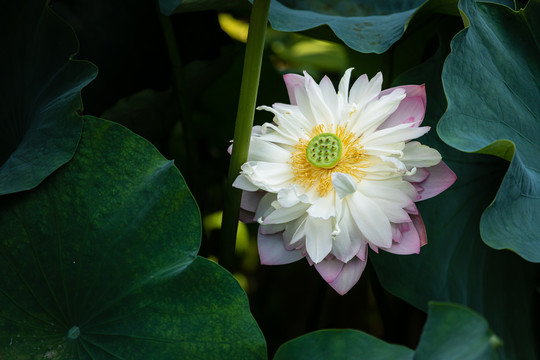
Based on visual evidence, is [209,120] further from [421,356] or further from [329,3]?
[421,356]

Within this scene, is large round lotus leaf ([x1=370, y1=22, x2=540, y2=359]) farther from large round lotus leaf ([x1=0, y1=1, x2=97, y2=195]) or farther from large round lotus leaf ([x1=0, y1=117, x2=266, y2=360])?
large round lotus leaf ([x1=0, y1=1, x2=97, y2=195])

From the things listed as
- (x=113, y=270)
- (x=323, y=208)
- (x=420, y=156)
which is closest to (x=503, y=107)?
(x=420, y=156)

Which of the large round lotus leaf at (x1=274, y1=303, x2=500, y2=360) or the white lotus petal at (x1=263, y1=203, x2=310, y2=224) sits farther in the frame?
the white lotus petal at (x1=263, y1=203, x2=310, y2=224)

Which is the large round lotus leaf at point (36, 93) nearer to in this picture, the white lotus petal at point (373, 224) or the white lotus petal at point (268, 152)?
the white lotus petal at point (268, 152)

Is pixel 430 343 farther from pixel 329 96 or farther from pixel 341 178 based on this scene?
pixel 329 96

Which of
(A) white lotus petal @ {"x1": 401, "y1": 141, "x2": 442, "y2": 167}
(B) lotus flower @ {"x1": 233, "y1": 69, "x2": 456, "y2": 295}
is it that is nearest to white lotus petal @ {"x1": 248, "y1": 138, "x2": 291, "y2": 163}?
(B) lotus flower @ {"x1": 233, "y1": 69, "x2": 456, "y2": 295}

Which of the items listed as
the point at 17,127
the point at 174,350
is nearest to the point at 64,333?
the point at 174,350

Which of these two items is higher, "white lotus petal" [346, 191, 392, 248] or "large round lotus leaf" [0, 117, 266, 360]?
"white lotus petal" [346, 191, 392, 248]

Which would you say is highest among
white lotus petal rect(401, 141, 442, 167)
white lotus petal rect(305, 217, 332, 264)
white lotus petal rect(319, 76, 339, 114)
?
white lotus petal rect(319, 76, 339, 114)
